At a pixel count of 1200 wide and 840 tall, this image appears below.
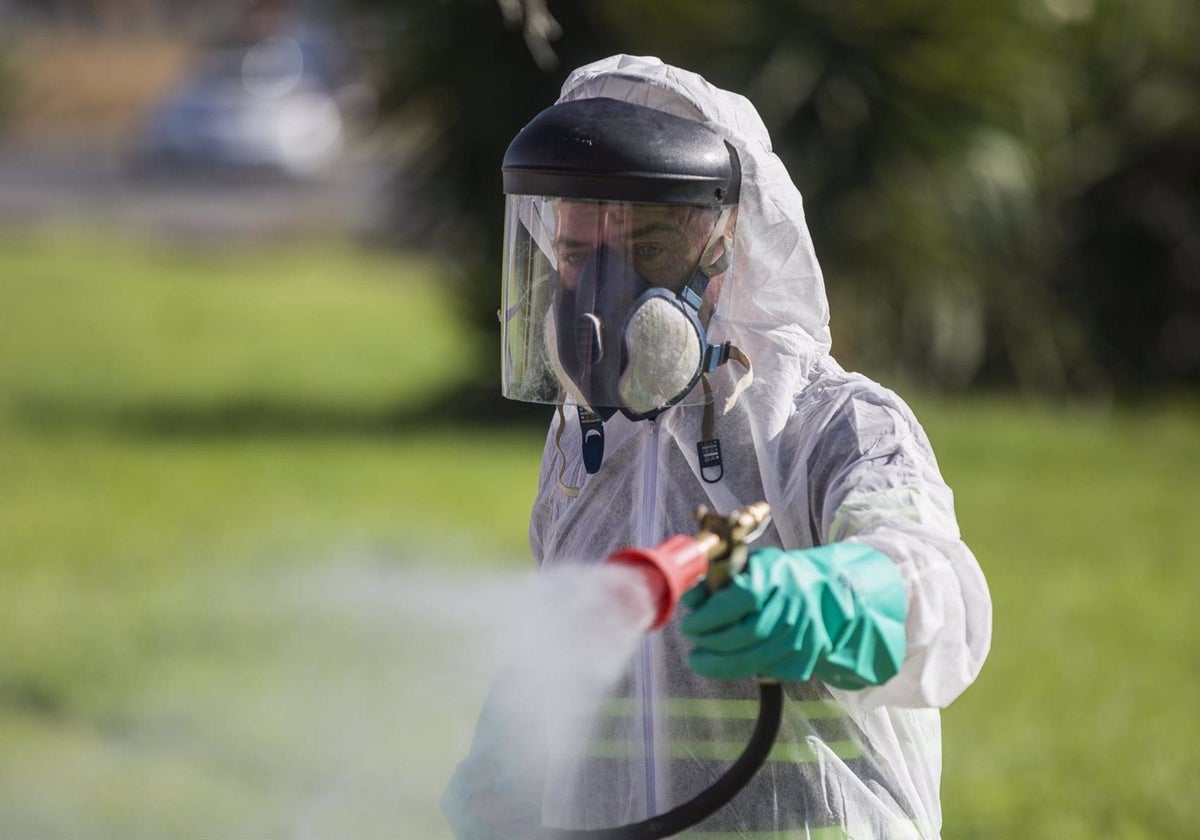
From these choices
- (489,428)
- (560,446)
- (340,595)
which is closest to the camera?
(560,446)

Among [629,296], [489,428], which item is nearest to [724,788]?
[629,296]

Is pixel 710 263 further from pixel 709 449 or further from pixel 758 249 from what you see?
pixel 709 449

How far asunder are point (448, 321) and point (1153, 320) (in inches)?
199

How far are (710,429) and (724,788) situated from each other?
0.47 m

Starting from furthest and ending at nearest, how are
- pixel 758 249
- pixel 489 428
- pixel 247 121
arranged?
pixel 247 121 → pixel 489 428 → pixel 758 249

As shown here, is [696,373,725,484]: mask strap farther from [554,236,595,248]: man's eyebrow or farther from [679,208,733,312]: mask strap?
[554,236,595,248]: man's eyebrow

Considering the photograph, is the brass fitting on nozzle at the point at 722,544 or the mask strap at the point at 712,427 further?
the mask strap at the point at 712,427

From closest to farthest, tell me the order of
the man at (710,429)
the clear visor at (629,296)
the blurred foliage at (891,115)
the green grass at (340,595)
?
the man at (710,429) < the clear visor at (629,296) < the green grass at (340,595) < the blurred foliage at (891,115)

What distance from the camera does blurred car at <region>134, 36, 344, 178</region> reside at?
87.0 feet

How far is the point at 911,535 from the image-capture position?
6.47 ft

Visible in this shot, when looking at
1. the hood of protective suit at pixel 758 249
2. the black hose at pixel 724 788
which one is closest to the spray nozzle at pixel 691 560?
the black hose at pixel 724 788

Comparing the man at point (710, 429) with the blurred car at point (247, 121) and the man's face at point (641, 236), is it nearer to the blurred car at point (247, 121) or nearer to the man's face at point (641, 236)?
the man's face at point (641, 236)

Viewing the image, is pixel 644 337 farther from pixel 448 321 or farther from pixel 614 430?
pixel 448 321

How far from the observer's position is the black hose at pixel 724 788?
195 centimetres
